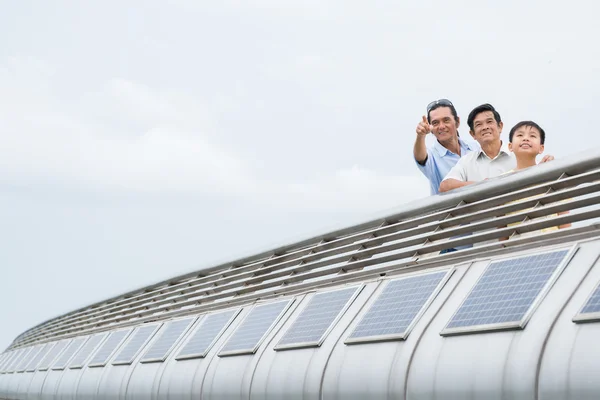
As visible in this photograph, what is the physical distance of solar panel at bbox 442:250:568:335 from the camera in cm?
865

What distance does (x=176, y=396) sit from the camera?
15094mm

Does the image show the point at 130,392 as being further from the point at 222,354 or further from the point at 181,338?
the point at 222,354

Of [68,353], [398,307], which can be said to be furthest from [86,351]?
[398,307]

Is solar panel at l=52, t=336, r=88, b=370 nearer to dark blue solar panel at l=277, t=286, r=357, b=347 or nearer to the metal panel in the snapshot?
dark blue solar panel at l=277, t=286, r=357, b=347

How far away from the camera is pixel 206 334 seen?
15633 millimetres

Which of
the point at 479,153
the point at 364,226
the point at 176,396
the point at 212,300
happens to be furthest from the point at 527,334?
the point at 212,300

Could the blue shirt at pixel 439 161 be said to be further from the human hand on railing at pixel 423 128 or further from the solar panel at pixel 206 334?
the solar panel at pixel 206 334

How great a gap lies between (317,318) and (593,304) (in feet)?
16.5

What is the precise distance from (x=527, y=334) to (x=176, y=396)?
7.95 metres

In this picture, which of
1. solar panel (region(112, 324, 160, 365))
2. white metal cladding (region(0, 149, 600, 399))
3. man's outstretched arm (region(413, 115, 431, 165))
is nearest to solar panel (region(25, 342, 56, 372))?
solar panel (region(112, 324, 160, 365))

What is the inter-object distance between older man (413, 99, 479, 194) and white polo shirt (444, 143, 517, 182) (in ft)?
3.25

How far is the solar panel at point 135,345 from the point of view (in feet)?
60.8

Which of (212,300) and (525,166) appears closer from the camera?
(525,166)

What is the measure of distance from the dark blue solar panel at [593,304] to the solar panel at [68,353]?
18425 mm
